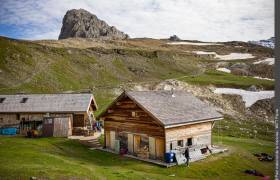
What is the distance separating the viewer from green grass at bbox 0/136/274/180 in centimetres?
1592

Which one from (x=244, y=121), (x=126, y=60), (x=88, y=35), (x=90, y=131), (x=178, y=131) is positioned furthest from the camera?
(x=88, y=35)

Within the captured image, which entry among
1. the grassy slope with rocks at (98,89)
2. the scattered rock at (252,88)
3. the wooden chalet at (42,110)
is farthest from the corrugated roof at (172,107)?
the scattered rock at (252,88)

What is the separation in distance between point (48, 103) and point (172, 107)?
14.1m

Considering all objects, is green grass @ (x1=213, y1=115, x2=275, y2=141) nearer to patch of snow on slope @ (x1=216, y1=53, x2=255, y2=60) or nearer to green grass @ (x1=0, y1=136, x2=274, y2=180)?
green grass @ (x1=0, y1=136, x2=274, y2=180)

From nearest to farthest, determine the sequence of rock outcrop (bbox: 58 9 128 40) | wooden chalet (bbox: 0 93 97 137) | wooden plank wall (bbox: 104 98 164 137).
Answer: wooden plank wall (bbox: 104 98 164 137)
wooden chalet (bbox: 0 93 97 137)
rock outcrop (bbox: 58 9 128 40)

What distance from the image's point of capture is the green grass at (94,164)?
1592cm

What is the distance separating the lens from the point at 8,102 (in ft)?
114

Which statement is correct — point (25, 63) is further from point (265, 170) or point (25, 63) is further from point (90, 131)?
point (265, 170)

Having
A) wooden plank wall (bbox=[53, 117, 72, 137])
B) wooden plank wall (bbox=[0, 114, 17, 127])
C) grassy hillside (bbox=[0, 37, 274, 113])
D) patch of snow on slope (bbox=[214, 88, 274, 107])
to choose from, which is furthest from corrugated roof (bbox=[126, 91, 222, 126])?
patch of snow on slope (bbox=[214, 88, 274, 107])

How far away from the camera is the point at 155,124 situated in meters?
23.7

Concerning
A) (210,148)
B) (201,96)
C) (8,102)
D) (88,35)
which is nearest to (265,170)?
(210,148)

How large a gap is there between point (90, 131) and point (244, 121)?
2161 cm

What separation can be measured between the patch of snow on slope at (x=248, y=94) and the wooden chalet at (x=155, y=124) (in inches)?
1092

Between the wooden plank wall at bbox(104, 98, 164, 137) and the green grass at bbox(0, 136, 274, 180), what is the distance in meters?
2.30
